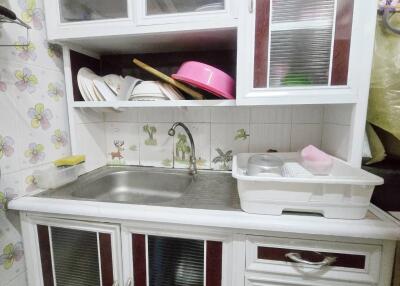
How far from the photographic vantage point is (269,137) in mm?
1157

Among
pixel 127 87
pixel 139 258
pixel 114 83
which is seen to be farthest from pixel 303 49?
pixel 139 258

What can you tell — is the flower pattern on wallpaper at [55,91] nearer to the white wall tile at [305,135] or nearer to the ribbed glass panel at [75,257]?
the ribbed glass panel at [75,257]

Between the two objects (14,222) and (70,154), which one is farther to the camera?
(70,154)

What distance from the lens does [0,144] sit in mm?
769

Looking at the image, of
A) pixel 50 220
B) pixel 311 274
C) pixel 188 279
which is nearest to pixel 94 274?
pixel 50 220

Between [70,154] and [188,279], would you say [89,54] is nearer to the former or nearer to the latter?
[70,154]

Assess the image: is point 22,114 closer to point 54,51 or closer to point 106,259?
point 54,51

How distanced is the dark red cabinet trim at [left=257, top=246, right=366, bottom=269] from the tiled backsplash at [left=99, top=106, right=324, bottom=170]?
1.83 ft

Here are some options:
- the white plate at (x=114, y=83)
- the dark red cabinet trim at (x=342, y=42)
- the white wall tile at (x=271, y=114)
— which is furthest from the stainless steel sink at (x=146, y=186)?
the dark red cabinet trim at (x=342, y=42)

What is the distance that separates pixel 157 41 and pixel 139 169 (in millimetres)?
718

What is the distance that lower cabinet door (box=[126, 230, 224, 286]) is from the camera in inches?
29.2

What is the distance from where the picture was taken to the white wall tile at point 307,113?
109 cm

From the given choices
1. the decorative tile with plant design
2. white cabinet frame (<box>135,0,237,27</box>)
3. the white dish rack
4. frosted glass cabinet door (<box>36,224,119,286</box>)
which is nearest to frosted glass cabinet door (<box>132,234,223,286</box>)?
frosted glass cabinet door (<box>36,224,119,286</box>)

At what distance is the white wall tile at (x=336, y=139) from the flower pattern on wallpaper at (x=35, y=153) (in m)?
1.30
